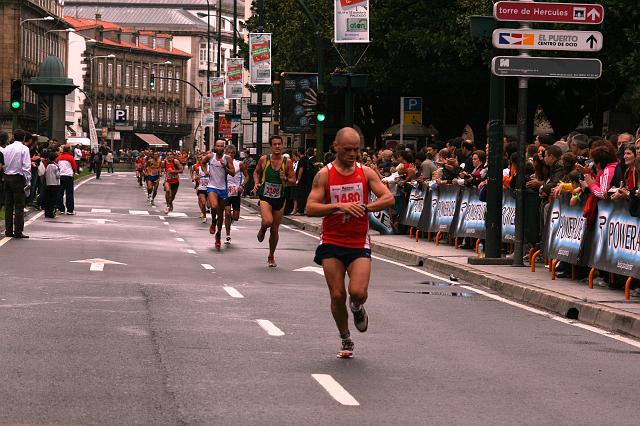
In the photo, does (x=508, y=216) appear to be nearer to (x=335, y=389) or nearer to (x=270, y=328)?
(x=270, y=328)

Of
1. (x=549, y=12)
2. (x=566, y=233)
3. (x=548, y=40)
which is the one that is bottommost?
(x=566, y=233)

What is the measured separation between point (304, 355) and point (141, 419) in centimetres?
342

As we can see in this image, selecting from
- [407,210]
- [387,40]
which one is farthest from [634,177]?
A: [387,40]

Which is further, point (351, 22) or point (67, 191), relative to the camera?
point (67, 191)

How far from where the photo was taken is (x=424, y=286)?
1984 centimetres

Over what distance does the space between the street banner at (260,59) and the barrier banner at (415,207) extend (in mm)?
18017

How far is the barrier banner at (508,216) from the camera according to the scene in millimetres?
23531

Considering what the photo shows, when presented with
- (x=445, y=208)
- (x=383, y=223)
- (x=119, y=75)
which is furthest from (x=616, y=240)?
(x=119, y=75)

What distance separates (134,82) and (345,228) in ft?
537

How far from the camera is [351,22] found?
3256cm

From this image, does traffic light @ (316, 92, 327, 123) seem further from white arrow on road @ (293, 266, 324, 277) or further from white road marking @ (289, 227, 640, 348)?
white road marking @ (289, 227, 640, 348)

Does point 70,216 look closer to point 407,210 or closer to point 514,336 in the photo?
point 407,210

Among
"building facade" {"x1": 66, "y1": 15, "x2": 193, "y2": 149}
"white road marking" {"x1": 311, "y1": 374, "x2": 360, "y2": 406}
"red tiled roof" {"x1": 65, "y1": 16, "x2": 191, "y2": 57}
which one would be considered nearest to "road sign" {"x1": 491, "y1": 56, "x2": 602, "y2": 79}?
"white road marking" {"x1": 311, "y1": 374, "x2": 360, "y2": 406}

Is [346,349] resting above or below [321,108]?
below
